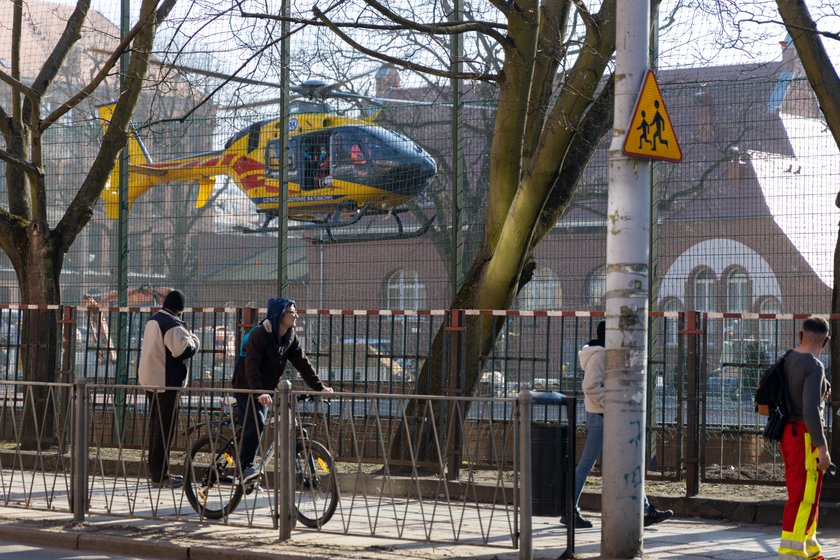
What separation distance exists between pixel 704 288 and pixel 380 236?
4262mm

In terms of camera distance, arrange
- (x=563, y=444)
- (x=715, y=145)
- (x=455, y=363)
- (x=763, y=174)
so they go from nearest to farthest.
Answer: (x=563, y=444), (x=455, y=363), (x=763, y=174), (x=715, y=145)

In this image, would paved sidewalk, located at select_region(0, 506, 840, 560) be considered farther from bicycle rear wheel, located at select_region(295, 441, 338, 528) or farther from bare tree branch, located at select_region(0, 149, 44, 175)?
bare tree branch, located at select_region(0, 149, 44, 175)

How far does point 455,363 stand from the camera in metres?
11.9

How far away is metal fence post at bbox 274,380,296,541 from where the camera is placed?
27.7 ft

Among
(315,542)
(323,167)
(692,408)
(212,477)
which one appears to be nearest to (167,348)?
(212,477)

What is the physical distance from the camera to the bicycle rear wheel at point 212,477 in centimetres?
916

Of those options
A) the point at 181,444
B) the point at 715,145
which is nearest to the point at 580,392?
the point at 715,145

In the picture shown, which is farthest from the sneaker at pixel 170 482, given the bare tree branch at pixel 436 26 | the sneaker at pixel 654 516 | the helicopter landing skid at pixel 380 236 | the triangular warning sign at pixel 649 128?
the helicopter landing skid at pixel 380 236

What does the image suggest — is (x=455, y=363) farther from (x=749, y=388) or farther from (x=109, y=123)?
(x=109, y=123)

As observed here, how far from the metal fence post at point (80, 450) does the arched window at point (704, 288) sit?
22.7ft

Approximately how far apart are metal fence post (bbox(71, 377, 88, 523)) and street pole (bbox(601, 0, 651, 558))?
4120mm

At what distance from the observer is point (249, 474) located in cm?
914

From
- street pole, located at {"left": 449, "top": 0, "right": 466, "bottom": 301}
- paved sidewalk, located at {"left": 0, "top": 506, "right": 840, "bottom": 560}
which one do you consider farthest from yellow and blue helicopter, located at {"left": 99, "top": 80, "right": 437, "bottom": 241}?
paved sidewalk, located at {"left": 0, "top": 506, "right": 840, "bottom": 560}

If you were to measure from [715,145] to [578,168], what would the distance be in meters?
1.74
